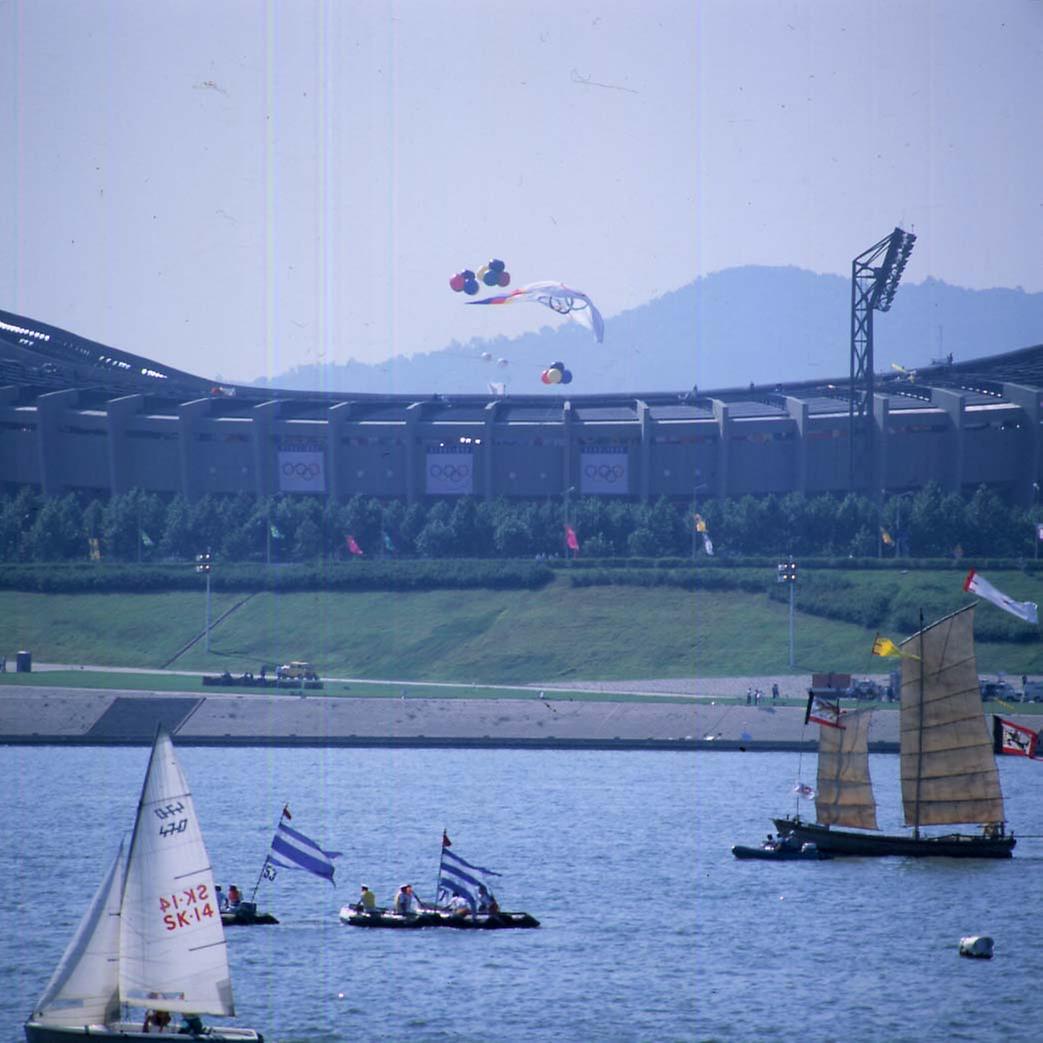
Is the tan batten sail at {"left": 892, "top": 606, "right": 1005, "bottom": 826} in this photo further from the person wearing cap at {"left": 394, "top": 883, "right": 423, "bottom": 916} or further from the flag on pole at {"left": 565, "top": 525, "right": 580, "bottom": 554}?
the flag on pole at {"left": 565, "top": 525, "right": 580, "bottom": 554}

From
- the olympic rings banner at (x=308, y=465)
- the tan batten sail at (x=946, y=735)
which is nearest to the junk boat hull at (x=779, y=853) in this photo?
the tan batten sail at (x=946, y=735)

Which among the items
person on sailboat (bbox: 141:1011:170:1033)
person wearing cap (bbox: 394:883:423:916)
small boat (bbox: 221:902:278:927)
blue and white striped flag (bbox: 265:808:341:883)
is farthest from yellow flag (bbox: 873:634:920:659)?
person on sailboat (bbox: 141:1011:170:1033)

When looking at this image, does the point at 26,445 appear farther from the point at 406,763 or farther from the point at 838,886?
the point at 838,886

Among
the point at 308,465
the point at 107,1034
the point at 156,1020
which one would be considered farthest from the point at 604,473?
the point at 107,1034

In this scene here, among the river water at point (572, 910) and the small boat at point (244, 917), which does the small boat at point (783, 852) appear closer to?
the river water at point (572, 910)

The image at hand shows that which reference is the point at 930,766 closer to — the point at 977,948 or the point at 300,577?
the point at 977,948

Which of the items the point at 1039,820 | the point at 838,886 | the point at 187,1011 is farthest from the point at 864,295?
the point at 187,1011
